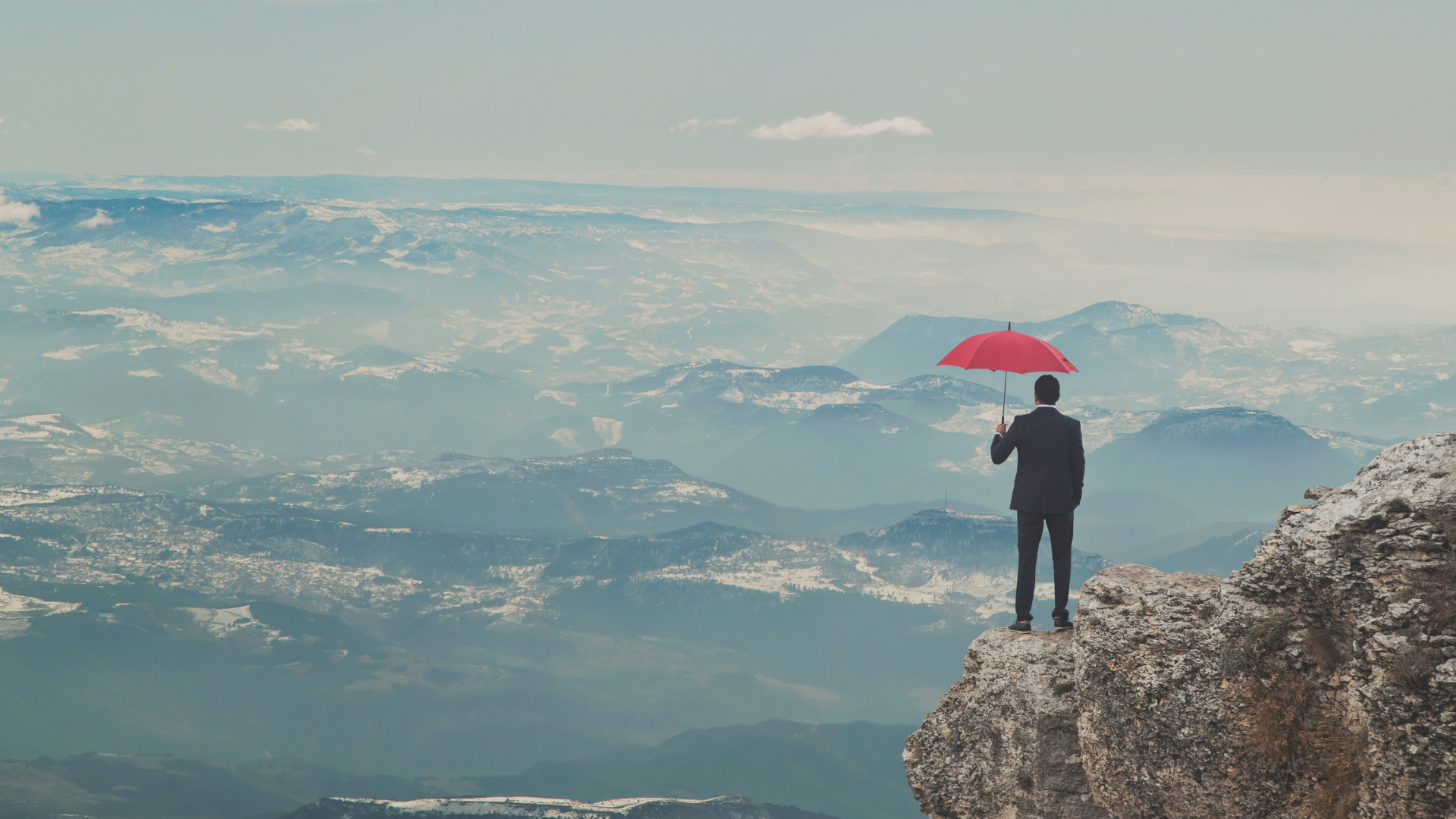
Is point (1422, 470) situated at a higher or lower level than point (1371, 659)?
higher

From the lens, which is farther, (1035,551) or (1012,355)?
(1012,355)

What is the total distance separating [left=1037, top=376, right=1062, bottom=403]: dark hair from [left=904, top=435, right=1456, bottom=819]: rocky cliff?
2.99 metres

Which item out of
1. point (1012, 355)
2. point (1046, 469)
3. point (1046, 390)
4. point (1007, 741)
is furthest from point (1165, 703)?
point (1012, 355)

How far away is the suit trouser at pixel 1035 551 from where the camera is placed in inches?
561

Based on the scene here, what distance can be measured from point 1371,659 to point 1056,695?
5029 millimetres

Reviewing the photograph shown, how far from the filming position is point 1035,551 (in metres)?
14.9

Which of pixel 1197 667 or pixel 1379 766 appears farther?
pixel 1197 667

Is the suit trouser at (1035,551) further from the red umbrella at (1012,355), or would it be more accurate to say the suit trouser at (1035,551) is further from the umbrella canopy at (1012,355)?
the umbrella canopy at (1012,355)

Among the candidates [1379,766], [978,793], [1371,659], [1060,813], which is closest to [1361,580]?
[1371,659]

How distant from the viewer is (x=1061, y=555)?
47.9 feet

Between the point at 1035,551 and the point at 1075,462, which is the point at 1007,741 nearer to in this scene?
the point at 1035,551

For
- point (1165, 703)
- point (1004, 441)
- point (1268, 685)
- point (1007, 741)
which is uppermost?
point (1004, 441)

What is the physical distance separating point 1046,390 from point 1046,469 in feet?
4.43

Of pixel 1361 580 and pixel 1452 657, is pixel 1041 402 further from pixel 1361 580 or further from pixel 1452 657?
pixel 1452 657
